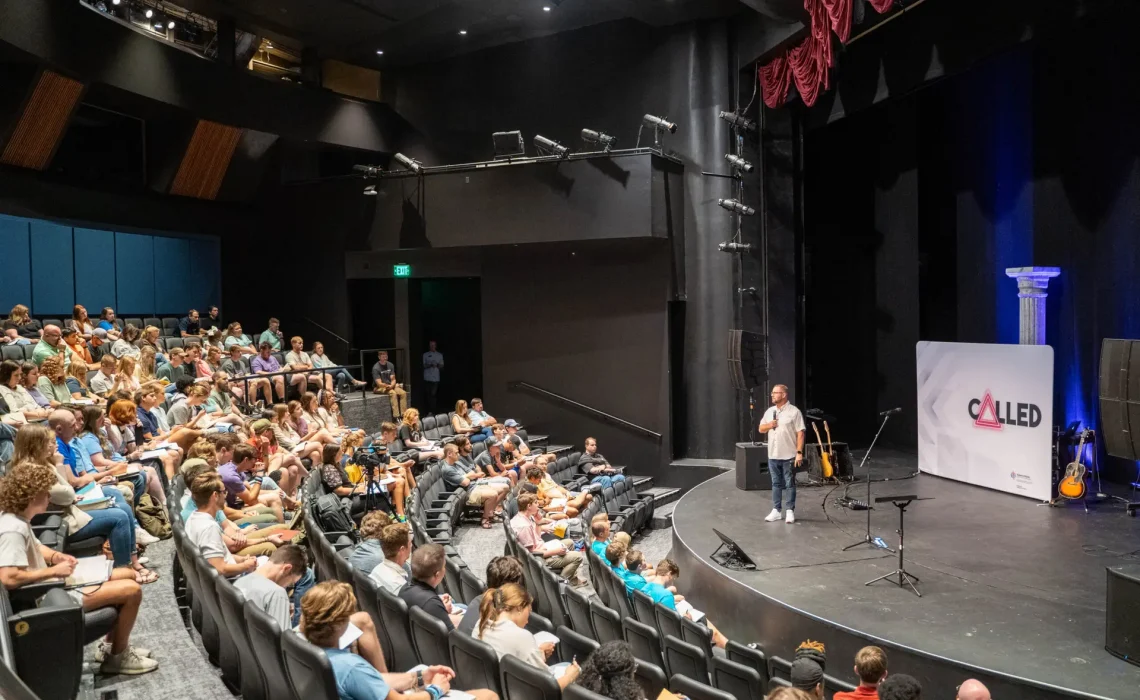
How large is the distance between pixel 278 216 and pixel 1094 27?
11914 mm

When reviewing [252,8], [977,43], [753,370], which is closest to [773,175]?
[753,370]

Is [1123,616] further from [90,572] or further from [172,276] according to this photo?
[172,276]

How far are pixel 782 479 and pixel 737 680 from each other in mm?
3885

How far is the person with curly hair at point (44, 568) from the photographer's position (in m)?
3.50

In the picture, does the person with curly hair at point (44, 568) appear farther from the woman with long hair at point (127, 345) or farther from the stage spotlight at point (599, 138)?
the stage spotlight at point (599, 138)

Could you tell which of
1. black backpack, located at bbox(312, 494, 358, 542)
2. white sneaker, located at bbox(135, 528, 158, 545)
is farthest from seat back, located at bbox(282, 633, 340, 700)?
black backpack, located at bbox(312, 494, 358, 542)

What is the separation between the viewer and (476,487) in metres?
9.32

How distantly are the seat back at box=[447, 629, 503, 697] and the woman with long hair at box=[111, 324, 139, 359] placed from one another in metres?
7.74

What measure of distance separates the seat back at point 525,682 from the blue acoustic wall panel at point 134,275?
12.1 m

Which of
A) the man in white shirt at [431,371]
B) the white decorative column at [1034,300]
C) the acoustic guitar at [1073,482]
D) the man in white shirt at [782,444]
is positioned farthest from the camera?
the man in white shirt at [431,371]

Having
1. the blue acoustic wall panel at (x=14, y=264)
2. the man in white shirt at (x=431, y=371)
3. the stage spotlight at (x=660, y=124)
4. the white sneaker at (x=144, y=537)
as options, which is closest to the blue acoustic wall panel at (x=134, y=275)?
the blue acoustic wall panel at (x=14, y=264)

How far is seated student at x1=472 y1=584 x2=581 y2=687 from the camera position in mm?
3656

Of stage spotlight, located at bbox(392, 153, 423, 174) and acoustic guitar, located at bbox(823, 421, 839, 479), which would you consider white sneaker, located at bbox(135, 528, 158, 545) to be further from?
stage spotlight, located at bbox(392, 153, 423, 174)

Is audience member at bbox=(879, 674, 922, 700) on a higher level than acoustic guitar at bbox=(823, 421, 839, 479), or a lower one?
higher
